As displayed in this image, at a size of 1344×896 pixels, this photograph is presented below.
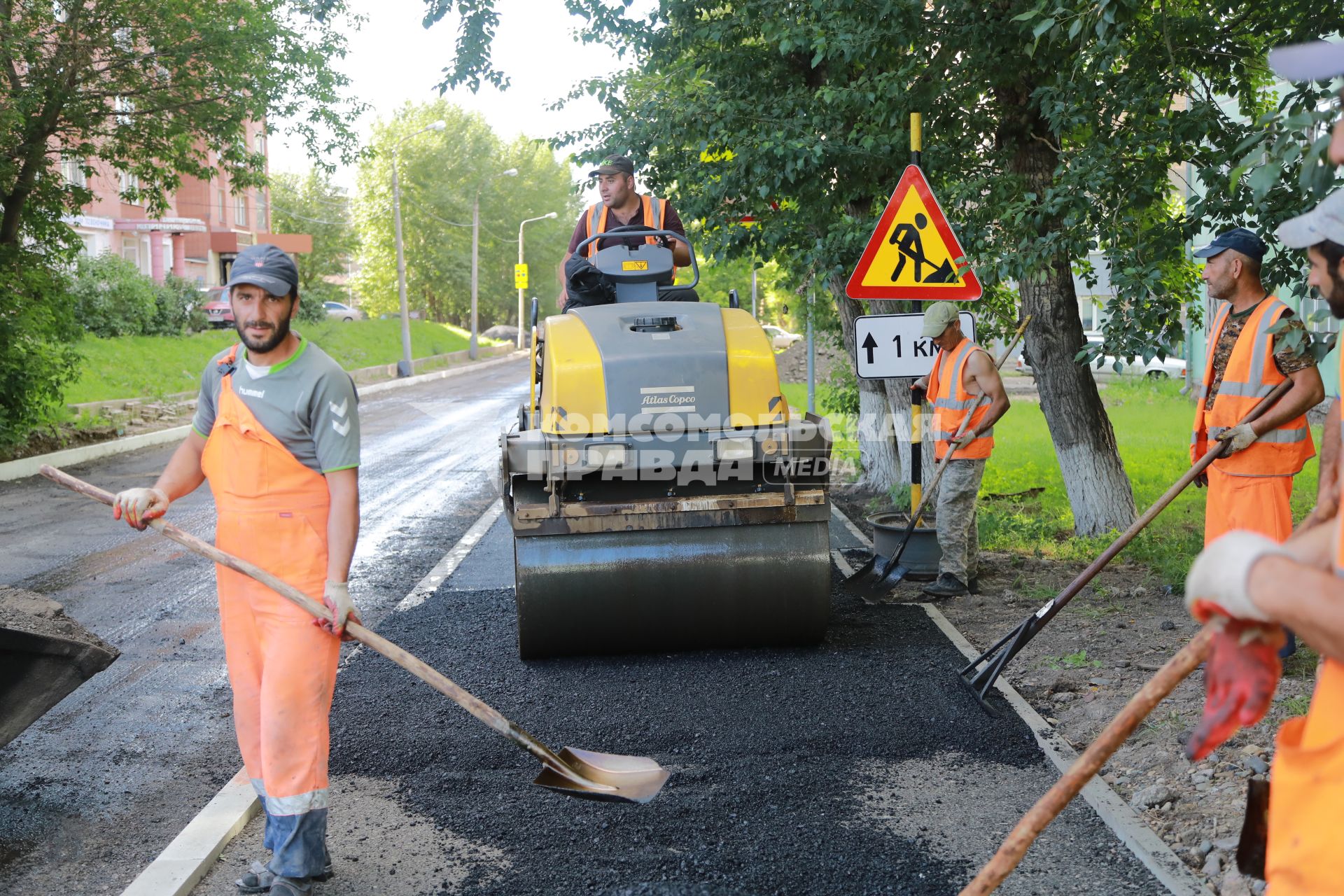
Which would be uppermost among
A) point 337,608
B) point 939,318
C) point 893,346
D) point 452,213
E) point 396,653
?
point 452,213

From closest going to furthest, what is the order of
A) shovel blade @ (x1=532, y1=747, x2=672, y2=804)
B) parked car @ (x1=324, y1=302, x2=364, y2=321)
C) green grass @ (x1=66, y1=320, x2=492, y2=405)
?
shovel blade @ (x1=532, y1=747, x2=672, y2=804), green grass @ (x1=66, y1=320, x2=492, y2=405), parked car @ (x1=324, y1=302, x2=364, y2=321)

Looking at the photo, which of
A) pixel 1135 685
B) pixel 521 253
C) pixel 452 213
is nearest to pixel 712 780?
pixel 1135 685

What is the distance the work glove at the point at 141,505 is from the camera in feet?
12.3

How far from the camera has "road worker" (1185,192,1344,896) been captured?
1.66 m

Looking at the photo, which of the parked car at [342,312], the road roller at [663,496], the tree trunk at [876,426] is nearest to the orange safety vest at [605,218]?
the road roller at [663,496]

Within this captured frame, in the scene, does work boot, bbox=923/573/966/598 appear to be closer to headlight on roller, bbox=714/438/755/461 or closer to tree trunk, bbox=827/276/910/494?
headlight on roller, bbox=714/438/755/461

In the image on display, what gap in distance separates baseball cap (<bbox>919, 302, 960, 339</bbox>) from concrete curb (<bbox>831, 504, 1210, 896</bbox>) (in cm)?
258

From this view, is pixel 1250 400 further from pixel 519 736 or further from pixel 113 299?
pixel 113 299

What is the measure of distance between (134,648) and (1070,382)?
6.60 m

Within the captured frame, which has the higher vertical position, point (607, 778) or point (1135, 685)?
point (607, 778)

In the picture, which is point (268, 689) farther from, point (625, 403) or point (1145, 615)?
point (1145, 615)

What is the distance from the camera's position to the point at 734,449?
577cm

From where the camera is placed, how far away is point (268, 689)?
3605 mm

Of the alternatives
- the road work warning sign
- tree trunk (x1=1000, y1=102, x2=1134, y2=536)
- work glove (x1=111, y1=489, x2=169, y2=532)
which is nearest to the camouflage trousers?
the road work warning sign
